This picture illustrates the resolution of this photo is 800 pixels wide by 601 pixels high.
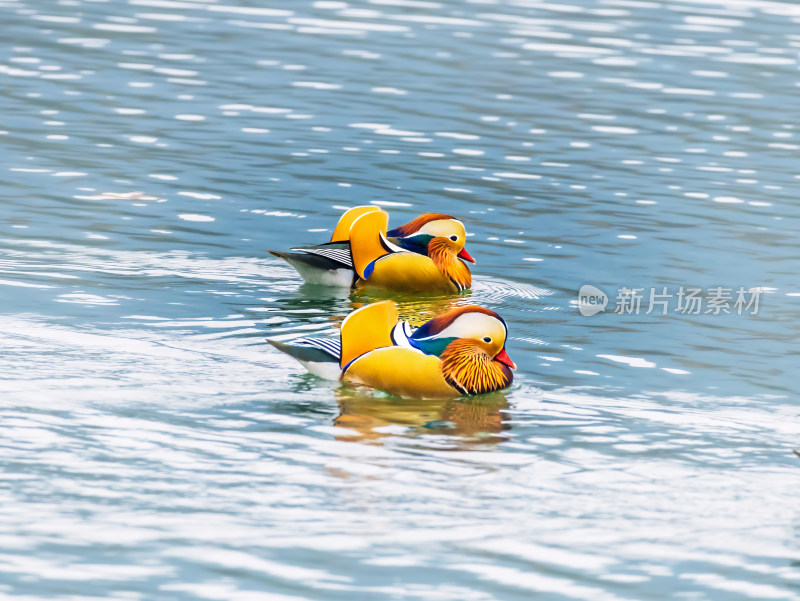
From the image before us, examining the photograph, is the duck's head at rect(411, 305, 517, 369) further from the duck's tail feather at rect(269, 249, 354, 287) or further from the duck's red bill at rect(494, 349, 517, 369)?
the duck's tail feather at rect(269, 249, 354, 287)

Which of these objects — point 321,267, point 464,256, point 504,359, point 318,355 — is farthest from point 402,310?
point 318,355

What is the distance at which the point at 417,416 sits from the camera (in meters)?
9.48

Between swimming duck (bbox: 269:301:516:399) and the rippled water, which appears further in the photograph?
swimming duck (bbox: 269:301:516:399)

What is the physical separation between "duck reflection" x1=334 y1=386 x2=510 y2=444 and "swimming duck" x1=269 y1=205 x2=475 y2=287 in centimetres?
335

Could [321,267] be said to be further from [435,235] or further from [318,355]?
[318,355]

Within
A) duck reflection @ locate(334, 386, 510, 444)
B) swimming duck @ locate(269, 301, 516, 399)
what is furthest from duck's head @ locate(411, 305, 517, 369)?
duck reflection @ locate(334, 386, 510, 444)

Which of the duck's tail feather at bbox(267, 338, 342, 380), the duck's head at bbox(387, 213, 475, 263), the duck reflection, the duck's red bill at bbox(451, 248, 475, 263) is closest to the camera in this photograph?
the duck reflection

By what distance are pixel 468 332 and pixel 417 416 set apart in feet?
3.11

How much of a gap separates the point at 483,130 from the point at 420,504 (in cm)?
1460

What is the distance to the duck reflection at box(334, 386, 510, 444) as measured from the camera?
906 cm

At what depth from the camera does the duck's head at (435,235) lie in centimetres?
1346

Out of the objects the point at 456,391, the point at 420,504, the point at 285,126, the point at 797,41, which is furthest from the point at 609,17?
the point at 420,504

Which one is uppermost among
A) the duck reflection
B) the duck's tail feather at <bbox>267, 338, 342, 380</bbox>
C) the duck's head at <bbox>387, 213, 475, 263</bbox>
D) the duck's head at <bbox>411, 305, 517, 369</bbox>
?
the duck's head at <bbox>387, 213, 475, 263</bbox>

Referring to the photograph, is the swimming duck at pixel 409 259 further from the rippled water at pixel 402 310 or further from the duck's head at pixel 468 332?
the duck's head at pixel 468 332
